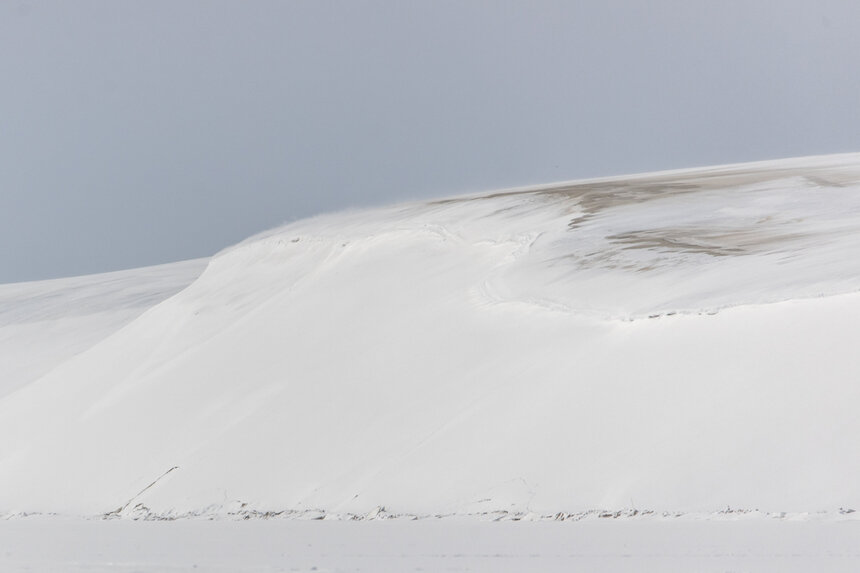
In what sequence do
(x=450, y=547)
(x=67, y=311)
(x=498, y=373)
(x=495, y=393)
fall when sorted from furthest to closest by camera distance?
1. (x=67, y=311)
2. (x=498, y=373)
3. (x=495, y=393)
4. (x=450, y=547)

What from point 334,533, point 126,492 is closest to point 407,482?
point 334,533

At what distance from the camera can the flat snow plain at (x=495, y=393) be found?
3596 millimetres

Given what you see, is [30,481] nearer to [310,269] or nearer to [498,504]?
[310,269]

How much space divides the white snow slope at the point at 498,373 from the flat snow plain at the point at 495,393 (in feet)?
0.05

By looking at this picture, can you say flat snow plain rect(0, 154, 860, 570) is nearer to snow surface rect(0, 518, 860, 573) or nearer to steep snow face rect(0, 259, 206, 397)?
snow surface rect(0, 518, 860, 573)

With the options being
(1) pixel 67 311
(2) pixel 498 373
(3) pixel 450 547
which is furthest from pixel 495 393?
(1) pixel 67 311

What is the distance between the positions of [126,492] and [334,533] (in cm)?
192

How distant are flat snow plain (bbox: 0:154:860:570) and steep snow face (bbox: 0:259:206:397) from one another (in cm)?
164

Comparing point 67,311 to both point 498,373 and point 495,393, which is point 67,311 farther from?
point 495,393

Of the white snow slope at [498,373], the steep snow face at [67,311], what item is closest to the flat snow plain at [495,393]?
the white snow slope at [498,373]

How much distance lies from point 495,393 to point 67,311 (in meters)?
7.75

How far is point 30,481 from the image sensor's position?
6234 millimetres

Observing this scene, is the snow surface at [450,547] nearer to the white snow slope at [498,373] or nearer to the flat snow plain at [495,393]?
the flat snow plain at [495,393]

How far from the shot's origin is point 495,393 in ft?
15.5
